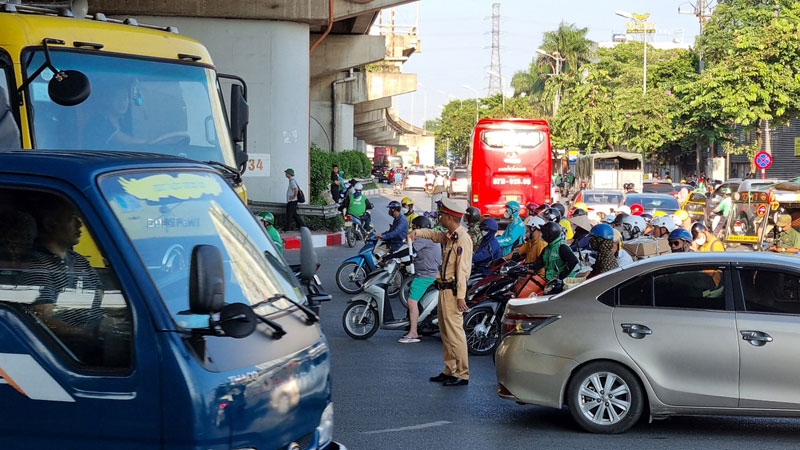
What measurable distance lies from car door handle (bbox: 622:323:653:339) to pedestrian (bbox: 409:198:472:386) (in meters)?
2.27

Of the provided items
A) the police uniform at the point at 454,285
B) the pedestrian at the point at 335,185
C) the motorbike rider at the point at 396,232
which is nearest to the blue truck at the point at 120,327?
the police uniform at the point at 454,285

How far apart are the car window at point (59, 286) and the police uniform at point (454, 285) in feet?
20.3

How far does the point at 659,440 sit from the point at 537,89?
103692 millimetres

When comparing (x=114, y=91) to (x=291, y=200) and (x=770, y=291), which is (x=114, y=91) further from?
(x=291, y=200)

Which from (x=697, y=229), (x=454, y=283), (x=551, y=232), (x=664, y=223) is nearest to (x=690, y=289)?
(x=454, y=283)

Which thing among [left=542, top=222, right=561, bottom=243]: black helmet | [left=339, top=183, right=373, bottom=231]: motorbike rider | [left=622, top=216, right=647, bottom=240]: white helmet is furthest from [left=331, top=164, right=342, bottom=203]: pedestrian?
[left=542, top=222, right=561, bottom=243]: black helmet

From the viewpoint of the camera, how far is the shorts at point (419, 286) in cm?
1289

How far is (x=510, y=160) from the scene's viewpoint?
3594 cm

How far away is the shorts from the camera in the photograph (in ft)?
42.3

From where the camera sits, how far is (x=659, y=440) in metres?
8.31

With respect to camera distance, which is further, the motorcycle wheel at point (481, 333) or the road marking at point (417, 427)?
the motorcycle wheel at point (481, 333)

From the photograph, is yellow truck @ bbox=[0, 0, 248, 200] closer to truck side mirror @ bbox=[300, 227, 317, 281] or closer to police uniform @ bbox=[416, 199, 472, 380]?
police uniform @ bbox=[416, 199, 472, 380]

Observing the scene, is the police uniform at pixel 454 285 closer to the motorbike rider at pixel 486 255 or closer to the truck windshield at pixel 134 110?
the truck windshield at pixel 134 110

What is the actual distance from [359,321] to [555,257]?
2.72 m
